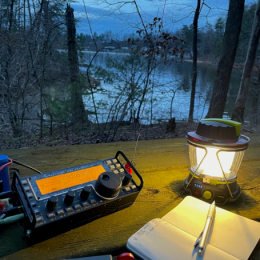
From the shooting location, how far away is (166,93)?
348cm

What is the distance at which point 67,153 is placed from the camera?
1.01 meters

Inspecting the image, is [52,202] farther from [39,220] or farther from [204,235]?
[204,235]

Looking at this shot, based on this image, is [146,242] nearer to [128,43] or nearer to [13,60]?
[128,43]

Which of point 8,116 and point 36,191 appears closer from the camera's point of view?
point 36,191

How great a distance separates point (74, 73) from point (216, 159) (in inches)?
118

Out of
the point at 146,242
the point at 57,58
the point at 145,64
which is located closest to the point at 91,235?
the point at 146,242

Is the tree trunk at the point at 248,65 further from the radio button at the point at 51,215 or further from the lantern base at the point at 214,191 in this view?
the radio button at the point at 51,215

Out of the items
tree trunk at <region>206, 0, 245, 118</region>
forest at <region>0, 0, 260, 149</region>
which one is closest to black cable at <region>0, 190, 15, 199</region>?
forest at <region>0, 0, 260, 149</region>

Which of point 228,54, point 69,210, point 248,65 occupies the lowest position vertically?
point 69,210

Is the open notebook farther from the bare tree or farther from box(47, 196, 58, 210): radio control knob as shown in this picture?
the bare tree

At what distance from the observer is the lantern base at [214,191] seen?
661 mm

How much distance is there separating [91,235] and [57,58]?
3.31 meters

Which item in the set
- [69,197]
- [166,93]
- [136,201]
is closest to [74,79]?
[166,93]

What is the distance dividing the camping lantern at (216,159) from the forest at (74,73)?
2.09 m
